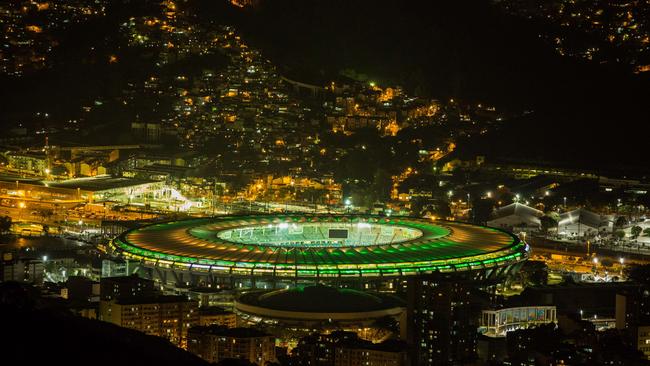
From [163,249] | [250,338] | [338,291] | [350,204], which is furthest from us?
[350,204]

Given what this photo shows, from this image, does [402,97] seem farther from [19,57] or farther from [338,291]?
[338,291]

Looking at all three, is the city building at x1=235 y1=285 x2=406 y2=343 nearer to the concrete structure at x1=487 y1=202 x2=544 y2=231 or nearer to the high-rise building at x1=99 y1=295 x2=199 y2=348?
the high-rise building at x1=99 y1=295 x2=199 y2=348

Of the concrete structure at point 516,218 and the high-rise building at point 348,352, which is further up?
the concrete structure at point 516,218

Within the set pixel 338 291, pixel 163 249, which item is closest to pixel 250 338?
pixel 338 291

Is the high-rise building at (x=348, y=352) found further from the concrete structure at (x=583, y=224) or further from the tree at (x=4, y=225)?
the concrete structure at (x=583, y=224)

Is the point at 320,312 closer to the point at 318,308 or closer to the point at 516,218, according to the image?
the point at 318,308

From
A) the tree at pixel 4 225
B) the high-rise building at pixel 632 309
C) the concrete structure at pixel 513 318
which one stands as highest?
the tree at pixel 4 225

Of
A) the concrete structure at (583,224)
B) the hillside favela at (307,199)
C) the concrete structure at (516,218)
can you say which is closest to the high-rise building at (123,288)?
the hillside favela at (307,199)
